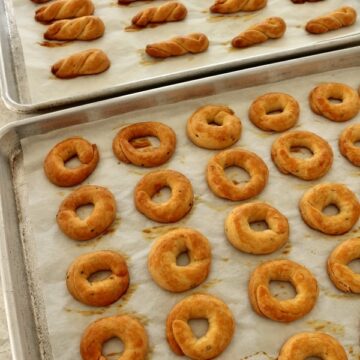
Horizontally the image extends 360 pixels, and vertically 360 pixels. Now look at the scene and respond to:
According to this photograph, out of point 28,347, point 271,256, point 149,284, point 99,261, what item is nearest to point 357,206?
point 271,256

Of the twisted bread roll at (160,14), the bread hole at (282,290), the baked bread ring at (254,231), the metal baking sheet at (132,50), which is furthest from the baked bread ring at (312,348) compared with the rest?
the twisted bread roll at (160,14)

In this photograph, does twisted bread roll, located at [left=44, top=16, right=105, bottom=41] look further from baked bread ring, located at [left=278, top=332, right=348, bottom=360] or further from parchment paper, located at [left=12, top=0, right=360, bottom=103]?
baked bread ring, located at [left=278, top=332, right=348, bottom=360]

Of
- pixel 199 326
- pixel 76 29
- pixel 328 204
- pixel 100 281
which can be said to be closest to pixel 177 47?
pixel 76 29

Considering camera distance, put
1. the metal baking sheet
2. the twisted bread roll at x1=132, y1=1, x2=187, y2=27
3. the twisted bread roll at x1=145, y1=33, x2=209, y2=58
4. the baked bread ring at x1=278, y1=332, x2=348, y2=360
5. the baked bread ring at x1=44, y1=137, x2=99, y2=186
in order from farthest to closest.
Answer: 1. the twisted bread roll at x1=132, y1=1, x2=187, y2=27
2. the twisted bread roll at x1=145, y1=33, x2=209, y2=58
3. the metal baking sheet
4. the baked bread ring at x1=44, y1=137, x2=99, y2=186
5. the baked bread ring at x1=278, y1=332, x2=348, y2=360

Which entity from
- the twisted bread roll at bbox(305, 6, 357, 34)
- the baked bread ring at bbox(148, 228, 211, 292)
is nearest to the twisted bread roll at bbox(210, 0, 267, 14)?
the twisted bread roll at bbox(305, 6, 357, 34)

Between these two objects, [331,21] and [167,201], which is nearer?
[167,201]

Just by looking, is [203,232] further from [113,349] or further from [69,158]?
[69,158]
